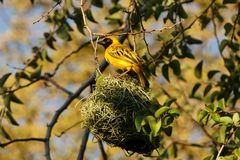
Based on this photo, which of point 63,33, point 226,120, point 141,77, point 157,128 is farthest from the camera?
point 63,33

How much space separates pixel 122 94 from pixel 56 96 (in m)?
11.6

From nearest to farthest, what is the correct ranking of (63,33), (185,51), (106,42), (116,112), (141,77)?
(116,112) → (141,77) → (106,42) → (185,51) → (63,33)

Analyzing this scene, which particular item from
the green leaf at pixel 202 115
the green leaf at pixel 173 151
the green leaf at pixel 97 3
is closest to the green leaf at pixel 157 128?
the green leaf at pixel 202 115

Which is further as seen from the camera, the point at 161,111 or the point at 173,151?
the point at 173,151

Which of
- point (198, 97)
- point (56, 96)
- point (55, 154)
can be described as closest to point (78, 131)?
point (55, 154)

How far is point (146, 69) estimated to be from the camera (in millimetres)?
4355

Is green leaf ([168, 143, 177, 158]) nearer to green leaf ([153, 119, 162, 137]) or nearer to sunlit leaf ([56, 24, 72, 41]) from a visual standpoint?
sunlit leaf ([56, 24, 72, 41])

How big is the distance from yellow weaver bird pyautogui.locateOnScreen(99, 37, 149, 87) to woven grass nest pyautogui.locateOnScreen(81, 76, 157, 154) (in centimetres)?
22

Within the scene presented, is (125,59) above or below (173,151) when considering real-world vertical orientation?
above

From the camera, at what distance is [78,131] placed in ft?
43.1

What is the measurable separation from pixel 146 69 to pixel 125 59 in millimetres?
464

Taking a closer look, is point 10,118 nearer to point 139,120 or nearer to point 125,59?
point 125,59

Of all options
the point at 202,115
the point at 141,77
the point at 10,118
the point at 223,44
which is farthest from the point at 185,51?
the point at 202,115

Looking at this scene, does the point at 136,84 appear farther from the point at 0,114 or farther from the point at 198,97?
the point at 198,97
